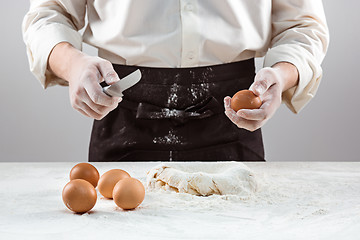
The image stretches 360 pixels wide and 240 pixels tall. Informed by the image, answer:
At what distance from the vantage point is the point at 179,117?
54.2 inches

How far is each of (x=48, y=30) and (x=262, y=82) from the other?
590mm

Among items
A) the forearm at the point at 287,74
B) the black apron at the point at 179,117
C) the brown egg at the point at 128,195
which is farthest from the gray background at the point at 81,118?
the brown egg at the point at 128,195

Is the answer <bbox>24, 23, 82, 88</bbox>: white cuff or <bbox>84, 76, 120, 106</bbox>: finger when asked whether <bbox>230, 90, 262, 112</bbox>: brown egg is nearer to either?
<bbox>84, 76, 120, 106</bbox>: finger

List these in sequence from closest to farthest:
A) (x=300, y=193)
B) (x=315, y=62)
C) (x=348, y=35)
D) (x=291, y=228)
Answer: (x=291, y=228) → (x=300, y=193) → (x=315, y=62) → (x=348, y=35)

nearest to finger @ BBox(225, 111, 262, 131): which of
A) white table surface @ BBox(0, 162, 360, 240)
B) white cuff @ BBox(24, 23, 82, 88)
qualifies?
white table surface @ BBox(0, 162, 360, 240)

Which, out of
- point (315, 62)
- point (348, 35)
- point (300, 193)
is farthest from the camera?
point (348, 35)

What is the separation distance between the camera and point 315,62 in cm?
136

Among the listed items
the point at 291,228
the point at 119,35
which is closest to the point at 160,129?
the point at 119,35

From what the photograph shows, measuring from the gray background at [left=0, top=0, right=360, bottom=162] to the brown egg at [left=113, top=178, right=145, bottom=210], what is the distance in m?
1.64

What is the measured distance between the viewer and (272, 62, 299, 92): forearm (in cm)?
124

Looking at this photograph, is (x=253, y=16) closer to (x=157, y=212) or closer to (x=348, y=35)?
(x=157, y=212)

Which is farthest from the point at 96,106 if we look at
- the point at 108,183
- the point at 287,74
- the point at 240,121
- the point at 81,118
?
the point at 81,118

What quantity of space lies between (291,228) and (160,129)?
0.63 m

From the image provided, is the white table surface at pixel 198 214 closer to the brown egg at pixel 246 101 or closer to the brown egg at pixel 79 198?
the brown egg at pixel 79 198
